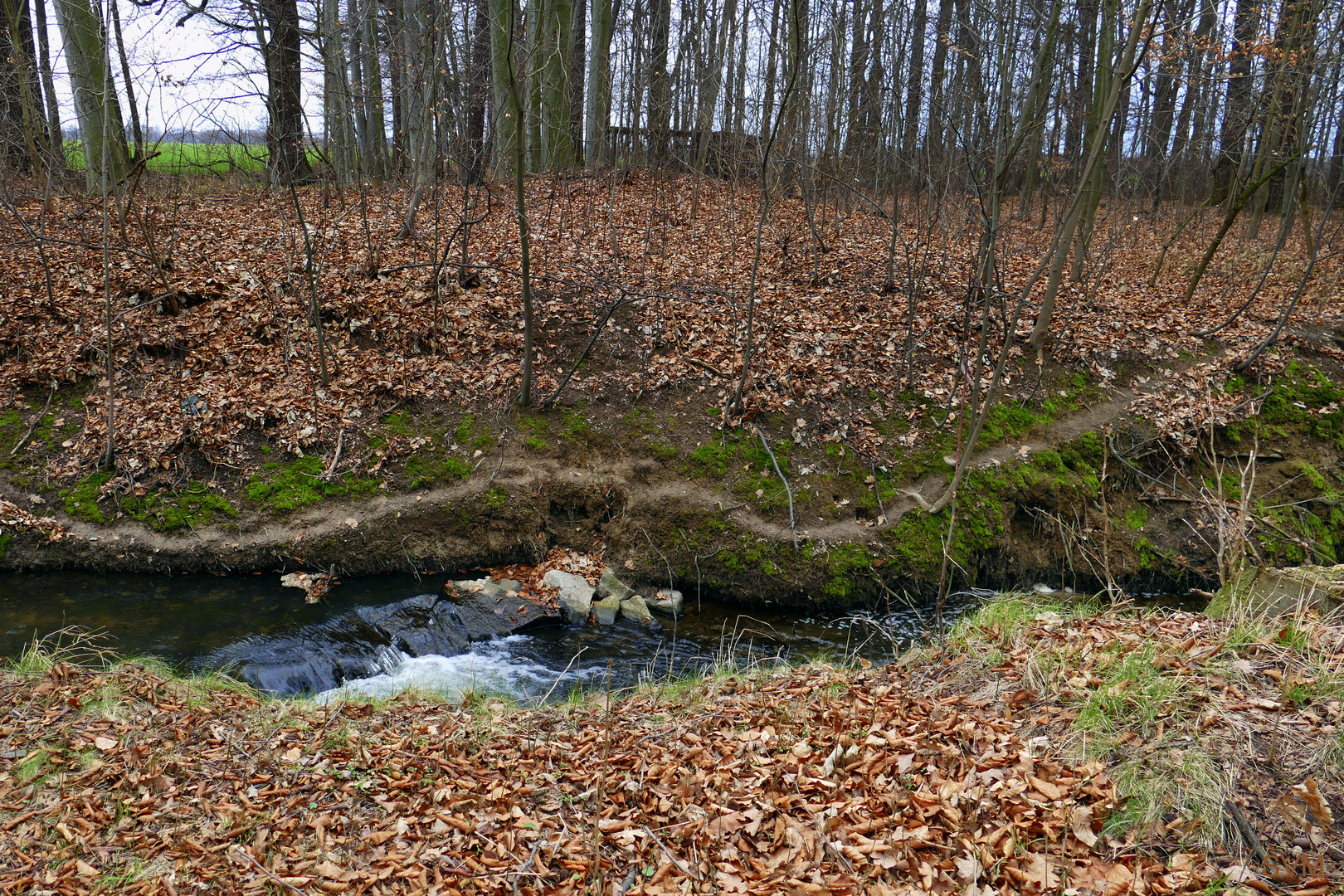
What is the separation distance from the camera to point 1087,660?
376 cm

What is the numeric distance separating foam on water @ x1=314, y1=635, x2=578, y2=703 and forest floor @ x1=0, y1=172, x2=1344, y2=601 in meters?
1.37

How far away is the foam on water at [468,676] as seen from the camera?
18.9 feet

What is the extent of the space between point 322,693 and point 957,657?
4.80 meters

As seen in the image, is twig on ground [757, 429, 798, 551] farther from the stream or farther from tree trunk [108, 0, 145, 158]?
tree trunk [108, 0, 145, 158]

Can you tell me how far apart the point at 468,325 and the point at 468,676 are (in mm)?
4855

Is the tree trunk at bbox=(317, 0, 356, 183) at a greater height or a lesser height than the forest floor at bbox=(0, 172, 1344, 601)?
greater

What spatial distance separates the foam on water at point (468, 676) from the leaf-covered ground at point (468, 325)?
8.33ft

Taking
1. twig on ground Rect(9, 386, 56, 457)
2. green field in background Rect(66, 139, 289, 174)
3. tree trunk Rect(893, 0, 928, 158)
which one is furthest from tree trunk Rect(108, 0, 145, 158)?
tree trunk Rect(893, 0, 928, 158)

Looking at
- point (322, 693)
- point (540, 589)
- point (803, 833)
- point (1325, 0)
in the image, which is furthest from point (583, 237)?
point (1325, 0)

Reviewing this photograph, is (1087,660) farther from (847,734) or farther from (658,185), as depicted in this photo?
(658,185)

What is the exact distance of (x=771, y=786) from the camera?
3.23m

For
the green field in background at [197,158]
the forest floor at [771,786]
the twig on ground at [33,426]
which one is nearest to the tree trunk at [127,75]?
the green field in background at [197,158]

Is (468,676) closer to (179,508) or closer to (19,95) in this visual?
(179,508)

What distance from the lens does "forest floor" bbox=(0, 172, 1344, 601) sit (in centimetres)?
745
